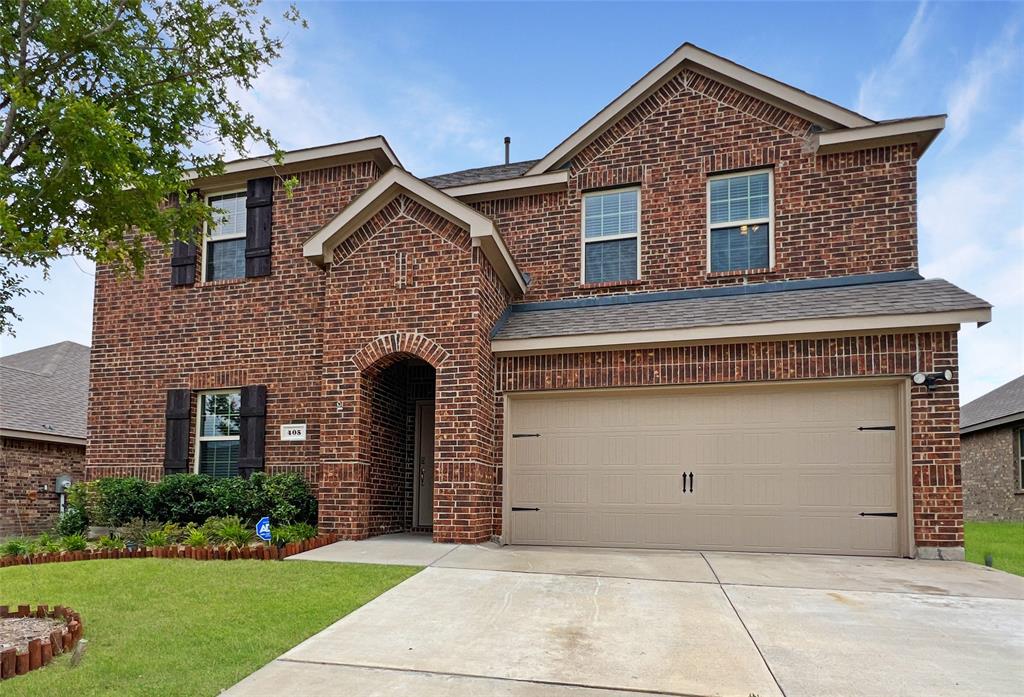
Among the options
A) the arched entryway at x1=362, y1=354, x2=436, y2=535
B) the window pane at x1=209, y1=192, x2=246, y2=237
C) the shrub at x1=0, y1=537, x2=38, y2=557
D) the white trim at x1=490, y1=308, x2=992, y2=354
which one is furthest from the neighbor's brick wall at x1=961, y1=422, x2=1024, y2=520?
the shrub at x1=0, y1=537, x2=38, y2=557

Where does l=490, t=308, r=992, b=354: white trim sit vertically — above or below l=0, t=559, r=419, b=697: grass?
above

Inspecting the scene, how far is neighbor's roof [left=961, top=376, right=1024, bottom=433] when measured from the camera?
64.2ft

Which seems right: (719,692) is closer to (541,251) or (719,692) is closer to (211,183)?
(541,251)

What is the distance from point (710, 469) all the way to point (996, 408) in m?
16.1

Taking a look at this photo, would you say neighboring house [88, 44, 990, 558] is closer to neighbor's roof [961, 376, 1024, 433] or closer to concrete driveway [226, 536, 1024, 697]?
concrete driveway [226, 536, 1024, 697]

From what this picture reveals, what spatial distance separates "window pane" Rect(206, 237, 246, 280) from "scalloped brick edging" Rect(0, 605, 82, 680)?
24.1 ft

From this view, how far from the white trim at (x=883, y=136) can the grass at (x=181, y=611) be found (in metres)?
8.42

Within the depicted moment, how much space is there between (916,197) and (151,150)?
388 inches

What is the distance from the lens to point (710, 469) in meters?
9.79

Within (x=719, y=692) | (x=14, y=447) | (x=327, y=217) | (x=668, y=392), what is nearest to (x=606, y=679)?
(x=719, y=692)

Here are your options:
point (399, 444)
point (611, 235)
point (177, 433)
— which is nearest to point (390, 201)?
point (611, 235)

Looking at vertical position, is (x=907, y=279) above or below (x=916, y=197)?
below

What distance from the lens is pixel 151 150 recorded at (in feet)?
21.8

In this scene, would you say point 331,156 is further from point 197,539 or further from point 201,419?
point 197,539
